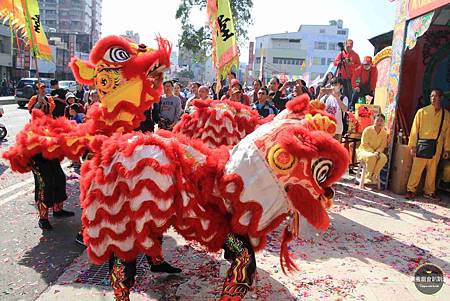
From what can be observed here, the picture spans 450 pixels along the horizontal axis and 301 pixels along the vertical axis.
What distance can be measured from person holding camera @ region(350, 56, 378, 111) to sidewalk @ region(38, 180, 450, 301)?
6409 millimetres

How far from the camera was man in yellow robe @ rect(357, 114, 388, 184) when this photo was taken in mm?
6957

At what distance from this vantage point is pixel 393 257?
13.5 feet

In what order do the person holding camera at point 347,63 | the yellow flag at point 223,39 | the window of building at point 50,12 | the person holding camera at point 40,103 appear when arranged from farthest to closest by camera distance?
the window of building at point 50,12
the person holding camera at point 347,63
the person holding camera at point 40,103
the yellow flag at point 223,39

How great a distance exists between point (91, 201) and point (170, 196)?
1.59 feet

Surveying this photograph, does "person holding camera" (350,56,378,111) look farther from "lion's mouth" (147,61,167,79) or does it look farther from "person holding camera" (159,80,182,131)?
"lion's mouth" (147,61,167,79)

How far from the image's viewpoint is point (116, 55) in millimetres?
3457

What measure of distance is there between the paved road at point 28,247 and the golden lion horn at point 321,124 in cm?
242

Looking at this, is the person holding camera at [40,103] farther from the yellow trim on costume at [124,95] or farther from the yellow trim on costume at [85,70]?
the yellow trim on costume at [124,95]

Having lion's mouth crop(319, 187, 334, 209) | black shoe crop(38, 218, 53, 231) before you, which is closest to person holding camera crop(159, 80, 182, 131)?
black shoe crop(38, 218, 53, 231)

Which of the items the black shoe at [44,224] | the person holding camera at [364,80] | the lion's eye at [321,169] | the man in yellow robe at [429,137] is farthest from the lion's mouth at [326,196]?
the person holding camera at [364,80]

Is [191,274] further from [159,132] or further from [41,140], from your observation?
[41,140]

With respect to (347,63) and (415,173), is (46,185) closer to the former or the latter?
(415,173)

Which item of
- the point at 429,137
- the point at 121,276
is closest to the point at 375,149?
the point at 429,137

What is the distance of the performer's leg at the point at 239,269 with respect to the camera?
7.79 ft
